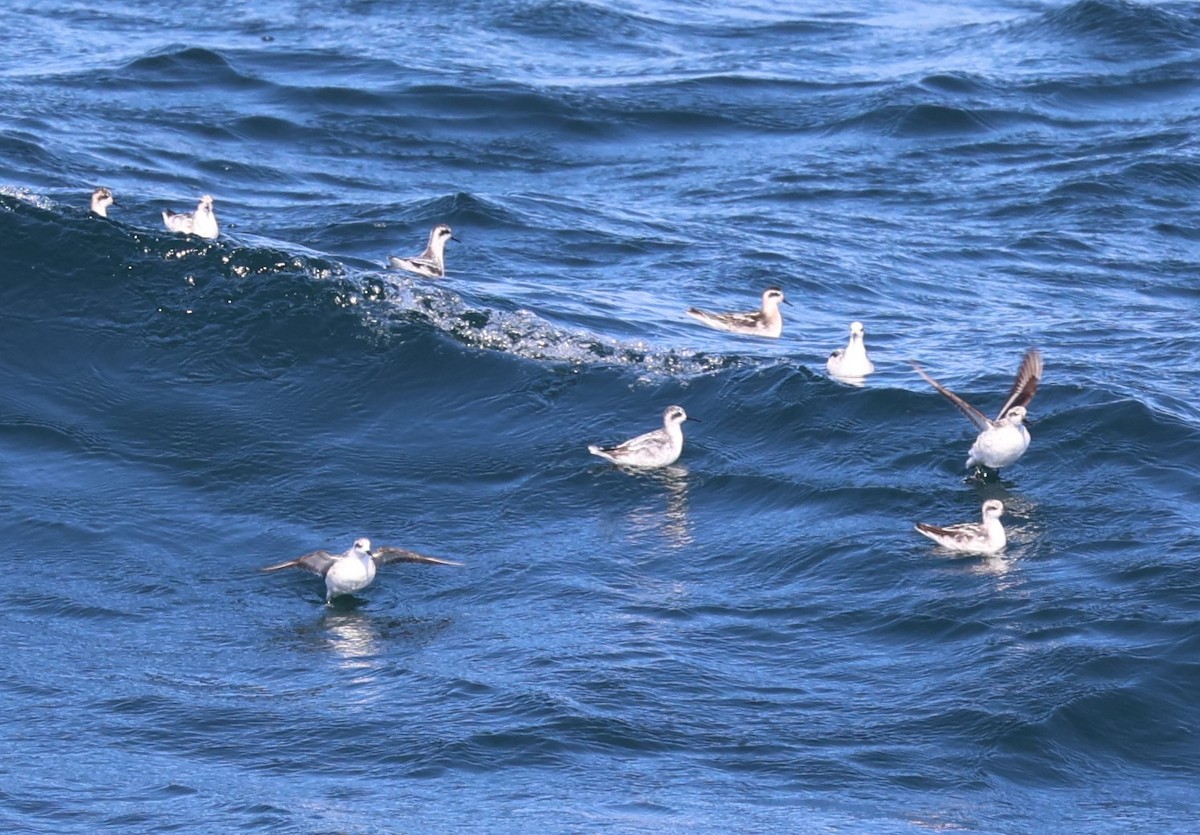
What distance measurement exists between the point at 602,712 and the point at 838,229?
13119mm

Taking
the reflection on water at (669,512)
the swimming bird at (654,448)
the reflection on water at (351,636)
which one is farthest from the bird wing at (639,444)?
the reflection on water at (351,636)

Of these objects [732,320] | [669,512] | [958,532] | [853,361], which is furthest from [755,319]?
[958,532]

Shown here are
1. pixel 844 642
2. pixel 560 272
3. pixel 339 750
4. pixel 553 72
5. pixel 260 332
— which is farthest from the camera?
pixel 553 72

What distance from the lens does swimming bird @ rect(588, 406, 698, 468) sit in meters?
16.0

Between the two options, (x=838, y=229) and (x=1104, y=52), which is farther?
(x=1104, y=52)

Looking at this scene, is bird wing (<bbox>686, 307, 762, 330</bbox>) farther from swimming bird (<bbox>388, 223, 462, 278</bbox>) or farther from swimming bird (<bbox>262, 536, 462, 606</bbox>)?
swimming bird (<bbox>262, 536, 462, 606</bbox>)

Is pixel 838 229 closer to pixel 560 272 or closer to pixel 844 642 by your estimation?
pixel 560 272

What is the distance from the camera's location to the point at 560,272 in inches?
852

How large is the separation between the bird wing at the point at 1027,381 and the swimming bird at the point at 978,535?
85.7 inches

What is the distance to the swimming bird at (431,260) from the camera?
2020cm

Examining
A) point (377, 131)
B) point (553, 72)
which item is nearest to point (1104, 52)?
point (553, 72)

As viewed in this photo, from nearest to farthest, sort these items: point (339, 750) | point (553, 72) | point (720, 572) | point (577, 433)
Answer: point (339, 750), point (720, 572), point (577, 433), point (553, 72)

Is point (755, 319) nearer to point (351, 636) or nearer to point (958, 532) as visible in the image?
point (958, 532)

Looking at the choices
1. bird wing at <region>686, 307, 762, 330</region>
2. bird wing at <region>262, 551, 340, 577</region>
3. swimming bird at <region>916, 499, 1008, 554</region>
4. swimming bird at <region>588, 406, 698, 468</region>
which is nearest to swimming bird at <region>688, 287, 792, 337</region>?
bird wing at <region>686, 307, 762, 330</region>
